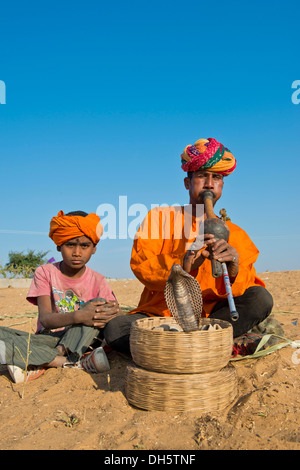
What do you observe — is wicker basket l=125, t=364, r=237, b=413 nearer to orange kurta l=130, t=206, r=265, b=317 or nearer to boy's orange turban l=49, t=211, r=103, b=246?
orange kurta l=130, t=206, r=265, b=317

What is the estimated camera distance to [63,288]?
375cm

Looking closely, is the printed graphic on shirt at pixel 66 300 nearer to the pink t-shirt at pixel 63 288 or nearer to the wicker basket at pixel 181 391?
the pink t-shirt at pixel 63 288

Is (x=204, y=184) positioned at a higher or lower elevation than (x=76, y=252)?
higher

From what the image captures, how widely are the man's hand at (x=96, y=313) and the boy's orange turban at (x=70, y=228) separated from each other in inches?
27.7

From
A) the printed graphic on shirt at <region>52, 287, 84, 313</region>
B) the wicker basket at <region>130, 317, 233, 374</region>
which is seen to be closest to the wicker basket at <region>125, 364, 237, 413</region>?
the wicker basket at <region>130, 317, 233, 374</region>

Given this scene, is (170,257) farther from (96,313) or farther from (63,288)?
(63,288)

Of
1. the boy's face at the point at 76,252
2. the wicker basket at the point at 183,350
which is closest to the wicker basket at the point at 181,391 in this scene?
the wicker basket at the point at 183,350

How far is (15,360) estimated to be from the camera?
10.3ft

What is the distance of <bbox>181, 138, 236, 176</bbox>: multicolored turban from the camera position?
11.3ft

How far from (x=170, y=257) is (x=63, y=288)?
1.13 m

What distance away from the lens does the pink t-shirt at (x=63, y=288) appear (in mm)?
3678

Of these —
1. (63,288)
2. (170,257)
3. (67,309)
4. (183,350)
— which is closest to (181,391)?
(183,350)

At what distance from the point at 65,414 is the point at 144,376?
1.65 ft
